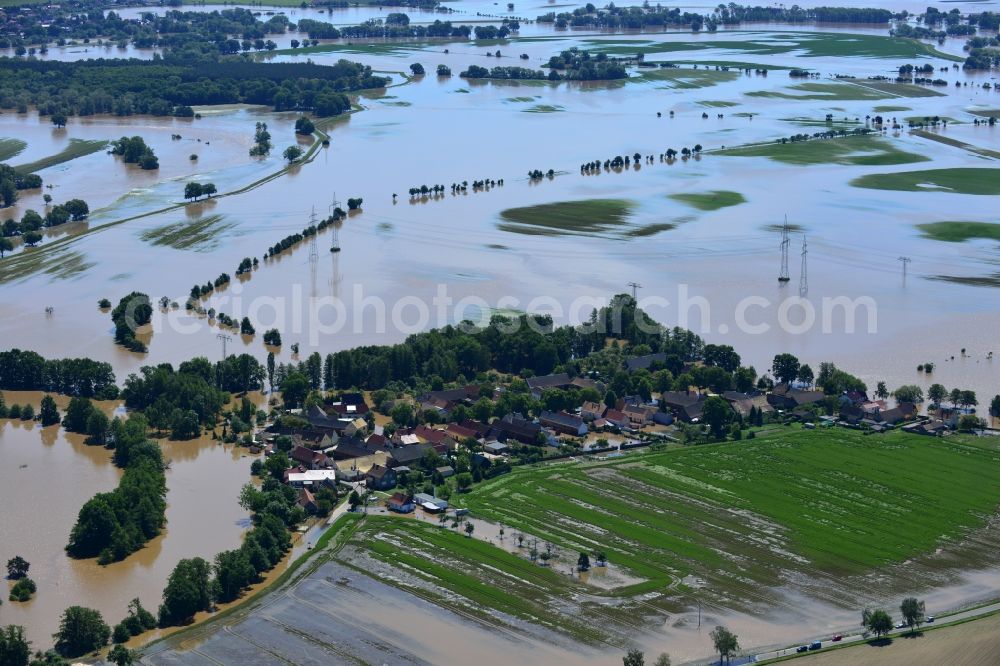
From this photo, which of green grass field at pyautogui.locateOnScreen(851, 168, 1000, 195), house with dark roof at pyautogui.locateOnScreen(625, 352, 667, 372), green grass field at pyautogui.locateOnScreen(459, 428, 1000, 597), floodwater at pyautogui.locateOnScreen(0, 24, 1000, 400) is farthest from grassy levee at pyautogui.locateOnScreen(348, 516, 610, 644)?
green grass field at pyautogui.locateOnScreen(851, 168, 1000, 195)

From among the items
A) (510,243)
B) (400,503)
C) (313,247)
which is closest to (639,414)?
(400,503)

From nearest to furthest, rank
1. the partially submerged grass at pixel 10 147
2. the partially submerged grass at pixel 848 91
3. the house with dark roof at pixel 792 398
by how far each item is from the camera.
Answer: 1. the house with dark roof at pixel 792 398
2. the partially submerged grass at pixel 10 147
3. the partially submerged grass at pixel 848 91

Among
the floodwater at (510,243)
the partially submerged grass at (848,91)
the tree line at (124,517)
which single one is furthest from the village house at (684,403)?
the partially submerged grass at (848,91)

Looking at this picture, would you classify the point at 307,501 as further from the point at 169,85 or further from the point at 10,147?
the point at 169,85

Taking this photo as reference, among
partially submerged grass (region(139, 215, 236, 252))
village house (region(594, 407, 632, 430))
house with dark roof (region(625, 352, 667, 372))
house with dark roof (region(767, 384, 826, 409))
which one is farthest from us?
partially submerged grass (region(139, 215, 236, 252))

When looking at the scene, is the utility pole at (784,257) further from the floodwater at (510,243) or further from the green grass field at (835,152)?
the green grass field at (835,152)

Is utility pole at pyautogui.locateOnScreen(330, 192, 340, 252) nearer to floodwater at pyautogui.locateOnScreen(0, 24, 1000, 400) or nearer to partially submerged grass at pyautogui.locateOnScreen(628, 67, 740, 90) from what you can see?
floodwater at pyautogui.locateOnScreen(0, 24, 1000, 400)

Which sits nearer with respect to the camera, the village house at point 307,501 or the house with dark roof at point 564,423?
the village house at point 307,501
